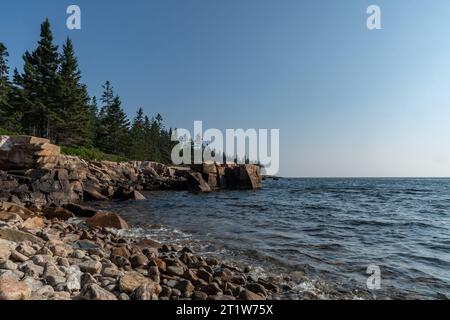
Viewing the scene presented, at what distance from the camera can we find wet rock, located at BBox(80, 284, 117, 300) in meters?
4.87

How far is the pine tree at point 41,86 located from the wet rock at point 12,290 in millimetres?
42176

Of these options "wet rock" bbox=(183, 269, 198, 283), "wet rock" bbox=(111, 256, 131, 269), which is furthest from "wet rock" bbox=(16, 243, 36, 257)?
"wet rock" bbox=(183, 269, 198, 283)

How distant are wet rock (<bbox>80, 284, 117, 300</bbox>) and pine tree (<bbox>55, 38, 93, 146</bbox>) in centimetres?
4454

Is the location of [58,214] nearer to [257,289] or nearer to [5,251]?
[5,251]

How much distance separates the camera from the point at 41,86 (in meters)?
41.8

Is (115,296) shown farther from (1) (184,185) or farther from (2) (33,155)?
(1) (184,185)

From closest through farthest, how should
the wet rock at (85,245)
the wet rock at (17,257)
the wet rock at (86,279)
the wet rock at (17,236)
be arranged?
the wet rock at (86,279)
the wet rock at (17,257)
the wet rock at (17,236)
the wet rock at (85,245)

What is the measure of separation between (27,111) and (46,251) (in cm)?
4130

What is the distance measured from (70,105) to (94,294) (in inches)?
1853

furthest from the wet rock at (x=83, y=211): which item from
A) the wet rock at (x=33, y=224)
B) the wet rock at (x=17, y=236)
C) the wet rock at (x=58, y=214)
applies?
the wet rock at (x=17, y=236)

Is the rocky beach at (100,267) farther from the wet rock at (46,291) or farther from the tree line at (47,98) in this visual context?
the tree line at (47,98)

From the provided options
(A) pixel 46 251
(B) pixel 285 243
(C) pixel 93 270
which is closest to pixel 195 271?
(C) pixel 93 270

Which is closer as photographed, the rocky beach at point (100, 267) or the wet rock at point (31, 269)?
the rocky beach at point (100, 267)

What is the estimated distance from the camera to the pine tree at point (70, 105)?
4428 cm
